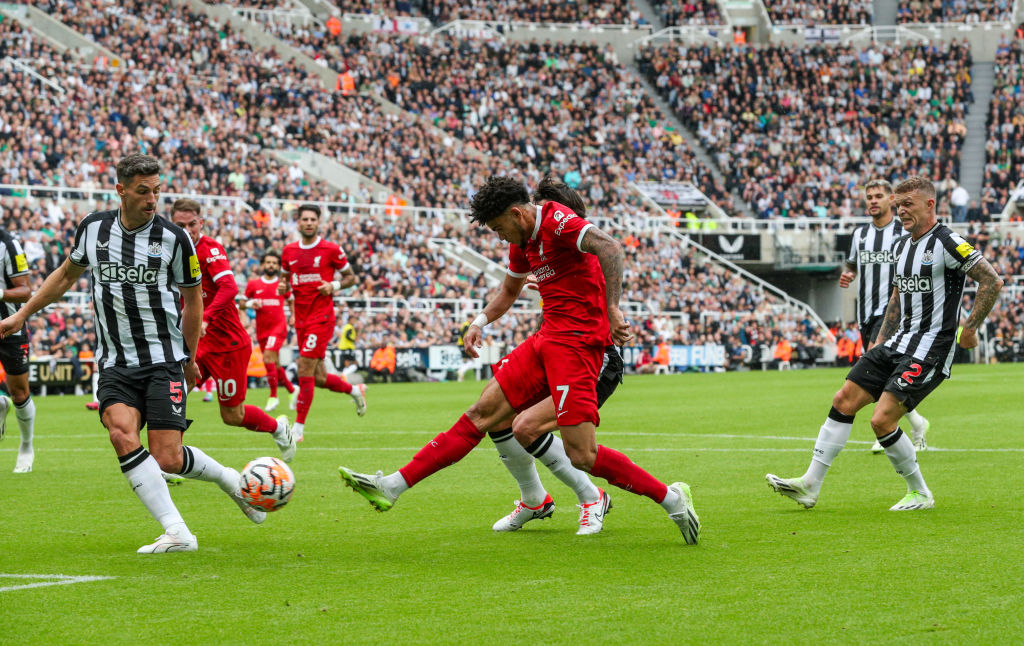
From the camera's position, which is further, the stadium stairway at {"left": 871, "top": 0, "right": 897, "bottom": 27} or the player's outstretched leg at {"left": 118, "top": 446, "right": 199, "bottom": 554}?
the stadium stairway at {"left": 871, "top": 0, "right": 897, "bottom": 27}

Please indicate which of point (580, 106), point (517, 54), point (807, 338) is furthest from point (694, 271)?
point (517, 54)

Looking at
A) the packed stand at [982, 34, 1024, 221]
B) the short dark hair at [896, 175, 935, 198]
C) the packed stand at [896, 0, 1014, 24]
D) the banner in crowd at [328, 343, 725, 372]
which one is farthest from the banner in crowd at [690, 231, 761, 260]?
the short dark hair at [896, 175, 935, 198]

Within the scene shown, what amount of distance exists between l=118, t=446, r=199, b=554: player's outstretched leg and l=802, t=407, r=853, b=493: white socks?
4280 mm

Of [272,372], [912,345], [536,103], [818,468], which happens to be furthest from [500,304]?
[536,103]

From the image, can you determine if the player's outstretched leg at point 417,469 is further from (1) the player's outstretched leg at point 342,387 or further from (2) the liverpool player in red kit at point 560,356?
(1) the player's outstretched leg at point 342,387

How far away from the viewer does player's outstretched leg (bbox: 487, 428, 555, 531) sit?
8.09m

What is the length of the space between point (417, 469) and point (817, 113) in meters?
48.7

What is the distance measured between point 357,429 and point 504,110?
33086 mm

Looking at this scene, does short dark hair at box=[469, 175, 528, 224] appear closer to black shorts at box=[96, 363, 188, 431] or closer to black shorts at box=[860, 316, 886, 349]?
black shorts at box=[96, 363, 188, 431]

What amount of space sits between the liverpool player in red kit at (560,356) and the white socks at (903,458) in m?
2.16

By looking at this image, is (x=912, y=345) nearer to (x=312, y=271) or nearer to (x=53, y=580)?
(x=53, y=580)

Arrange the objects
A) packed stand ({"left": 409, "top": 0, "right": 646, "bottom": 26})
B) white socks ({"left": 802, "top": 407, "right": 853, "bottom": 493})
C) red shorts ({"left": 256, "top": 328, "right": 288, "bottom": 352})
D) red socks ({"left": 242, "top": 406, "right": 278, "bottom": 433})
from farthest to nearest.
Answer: packed stand ({"left": 409, "top": 0, "right": 646, "bottom": 26}) < red shorts ({"left": 256, "top": 328, "right": 288, "bottom": 352}) < red socks ({"left": 242, "top": 406, "right": 278, "bottom": 433}) < white socks ({"left": 802, "top": 407, "right": 853, "bottom": 493})

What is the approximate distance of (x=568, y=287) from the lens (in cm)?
764

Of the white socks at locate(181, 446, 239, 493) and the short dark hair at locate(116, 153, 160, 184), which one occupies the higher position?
the short dark hair at locate(116, 153, 160, 184)
